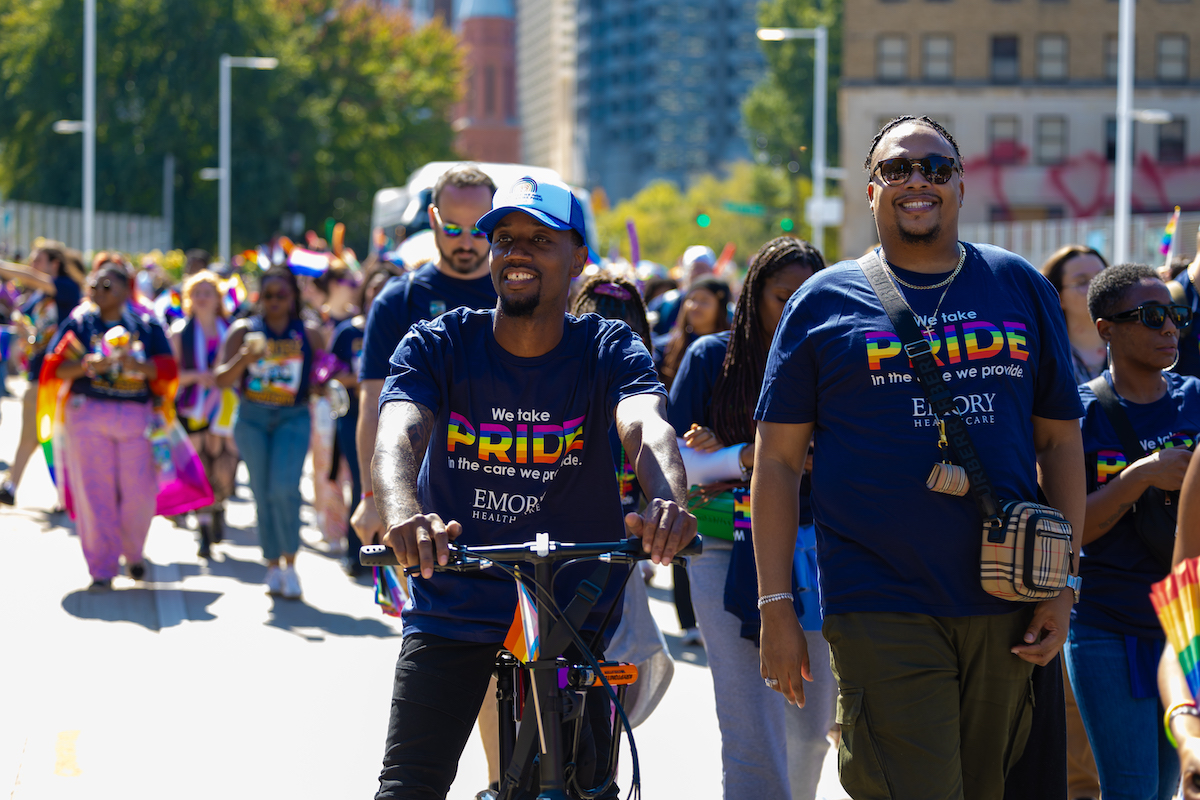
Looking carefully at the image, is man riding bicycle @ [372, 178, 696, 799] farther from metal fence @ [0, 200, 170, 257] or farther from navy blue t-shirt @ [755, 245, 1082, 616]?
metal fence @ [0, 200, 170, 257]

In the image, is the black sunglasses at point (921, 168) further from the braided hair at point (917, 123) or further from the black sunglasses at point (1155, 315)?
the black sunglasses at point (1155, 315)

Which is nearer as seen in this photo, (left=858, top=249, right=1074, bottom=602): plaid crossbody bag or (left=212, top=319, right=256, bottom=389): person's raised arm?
(left=858, top=249, right=1074, bottom=602): plaid crossbody bag

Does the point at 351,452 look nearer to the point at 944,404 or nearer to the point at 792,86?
the point at 944,404

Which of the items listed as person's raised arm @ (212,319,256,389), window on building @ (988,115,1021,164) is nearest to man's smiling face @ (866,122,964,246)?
person's raised arm @ (212,319,256,389)

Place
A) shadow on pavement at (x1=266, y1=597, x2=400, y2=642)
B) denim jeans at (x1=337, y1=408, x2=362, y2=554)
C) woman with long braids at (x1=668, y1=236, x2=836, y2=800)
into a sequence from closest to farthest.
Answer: woman with long braids at (x1=668, y1=236, x2=836, y2=800)
shadow on pavement at (x1=266, y1=597, x2=400, y2=642)
denim jeans at (x1=337, y1=408, x2=362, y2=554)

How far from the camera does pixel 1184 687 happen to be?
2.36m

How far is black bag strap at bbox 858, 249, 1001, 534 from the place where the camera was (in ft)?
10.9

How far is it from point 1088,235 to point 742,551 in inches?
605

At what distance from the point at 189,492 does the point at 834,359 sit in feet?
22.3

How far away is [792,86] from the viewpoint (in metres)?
71.2

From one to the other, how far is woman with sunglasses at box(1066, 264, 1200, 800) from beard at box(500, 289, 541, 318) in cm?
172

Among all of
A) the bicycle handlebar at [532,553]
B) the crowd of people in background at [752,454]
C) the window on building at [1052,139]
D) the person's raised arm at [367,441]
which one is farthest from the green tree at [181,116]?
the bicycle handlebar at [532,553]

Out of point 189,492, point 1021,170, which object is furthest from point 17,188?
point 189,492

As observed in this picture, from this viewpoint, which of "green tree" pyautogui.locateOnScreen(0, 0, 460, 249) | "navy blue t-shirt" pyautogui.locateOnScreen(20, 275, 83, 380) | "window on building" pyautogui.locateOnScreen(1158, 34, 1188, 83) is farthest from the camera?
"window on building" pyautogui.locateOnScreen(1158, 34, 1188, 83)
